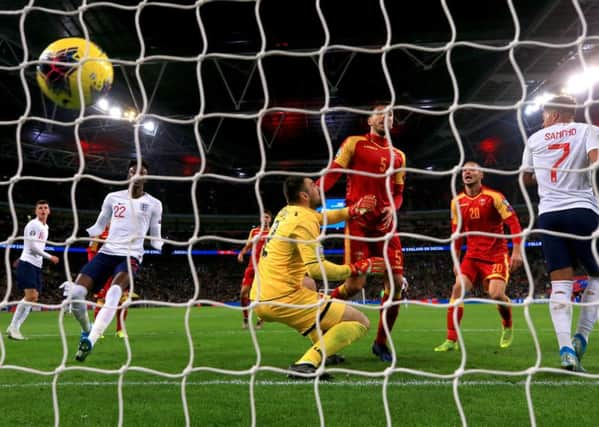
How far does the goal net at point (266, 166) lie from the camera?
2736 mm

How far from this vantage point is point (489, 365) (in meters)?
4.41

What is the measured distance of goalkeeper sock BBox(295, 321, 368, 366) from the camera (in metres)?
3.69

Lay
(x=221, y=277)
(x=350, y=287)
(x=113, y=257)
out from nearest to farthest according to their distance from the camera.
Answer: (x=350, y=287) → (x=113, y=257) → (x=221, y=277)

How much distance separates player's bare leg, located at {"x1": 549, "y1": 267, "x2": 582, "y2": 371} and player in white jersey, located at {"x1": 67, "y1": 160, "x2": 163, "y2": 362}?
3.40m

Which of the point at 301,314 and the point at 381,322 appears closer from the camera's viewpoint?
the point at 301,314

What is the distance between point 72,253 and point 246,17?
2315cm

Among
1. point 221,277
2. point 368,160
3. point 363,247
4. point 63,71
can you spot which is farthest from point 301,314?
point 221,277

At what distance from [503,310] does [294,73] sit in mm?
12200

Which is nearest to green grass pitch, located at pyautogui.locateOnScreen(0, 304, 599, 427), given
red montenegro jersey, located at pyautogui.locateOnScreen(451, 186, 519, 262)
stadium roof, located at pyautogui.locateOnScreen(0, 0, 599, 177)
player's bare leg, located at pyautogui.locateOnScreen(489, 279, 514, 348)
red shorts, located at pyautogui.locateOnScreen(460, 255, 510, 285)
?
player's bare leg, located at pyautogui.locateOnScreen(489, 279, 514, 348)

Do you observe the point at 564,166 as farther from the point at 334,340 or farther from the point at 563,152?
the point at 334,340

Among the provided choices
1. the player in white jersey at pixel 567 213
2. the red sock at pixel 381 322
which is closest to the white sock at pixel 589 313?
the player in white jersey at pixel 567 213

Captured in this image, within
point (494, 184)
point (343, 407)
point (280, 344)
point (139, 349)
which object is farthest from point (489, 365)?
point (494, 184)

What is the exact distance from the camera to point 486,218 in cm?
552

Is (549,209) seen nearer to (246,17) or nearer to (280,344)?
(280,344)
